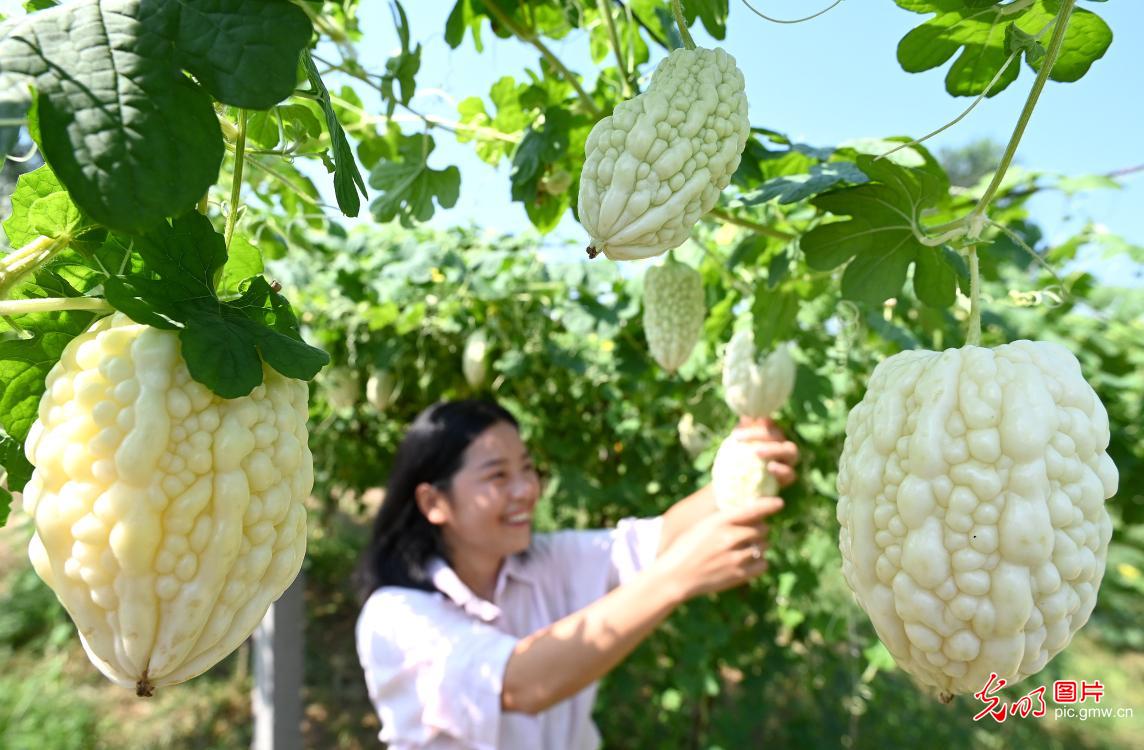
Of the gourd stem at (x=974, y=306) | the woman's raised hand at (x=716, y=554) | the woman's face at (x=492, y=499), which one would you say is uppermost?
the gourd stem at (x=974, y=306)

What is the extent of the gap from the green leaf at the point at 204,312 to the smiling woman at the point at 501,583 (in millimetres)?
1264

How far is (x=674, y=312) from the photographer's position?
1.32 meters

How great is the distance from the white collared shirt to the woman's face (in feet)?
0.44

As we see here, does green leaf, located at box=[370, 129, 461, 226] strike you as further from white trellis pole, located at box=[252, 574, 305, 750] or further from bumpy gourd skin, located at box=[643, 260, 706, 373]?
white trellis pole, located at box=[252, 574, 305, 750]

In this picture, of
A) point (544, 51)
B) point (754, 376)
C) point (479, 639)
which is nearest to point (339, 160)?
point (544, 51)

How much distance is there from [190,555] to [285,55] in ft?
1.16

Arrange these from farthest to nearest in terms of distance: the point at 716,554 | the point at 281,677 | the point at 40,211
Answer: the point at 281,677 < the point at 716,554 < the point at 40,211

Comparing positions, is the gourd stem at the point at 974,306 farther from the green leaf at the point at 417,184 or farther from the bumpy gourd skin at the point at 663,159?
the green leaf at the point at 417,184

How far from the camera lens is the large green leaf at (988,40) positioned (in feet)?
2.27

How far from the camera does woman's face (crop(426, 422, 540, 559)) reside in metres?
2.10

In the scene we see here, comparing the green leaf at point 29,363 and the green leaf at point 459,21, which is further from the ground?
the green leaf at point 459,21

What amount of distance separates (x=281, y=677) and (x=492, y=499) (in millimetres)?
1702

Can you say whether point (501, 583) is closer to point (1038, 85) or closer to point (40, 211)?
point (40, 211)

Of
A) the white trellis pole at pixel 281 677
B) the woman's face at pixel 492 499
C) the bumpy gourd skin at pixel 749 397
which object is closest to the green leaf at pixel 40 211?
the bumpy gourd skin at pixel 749 397
